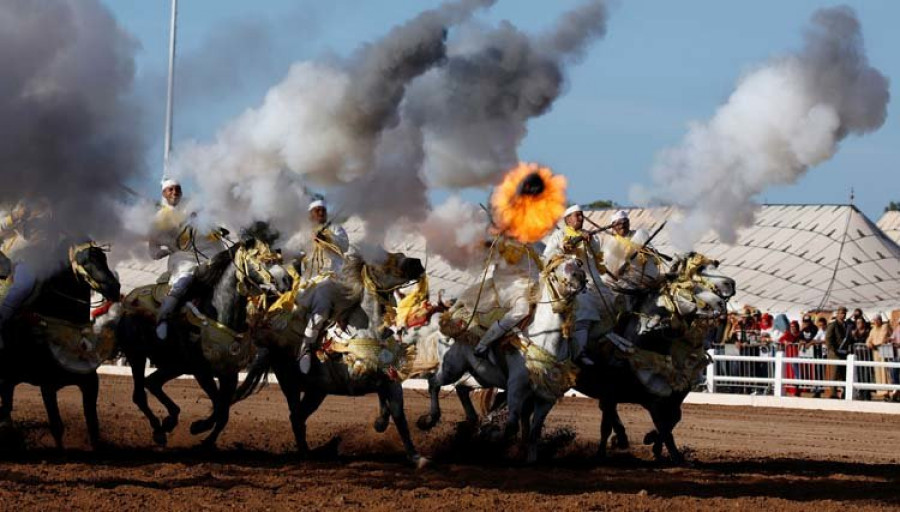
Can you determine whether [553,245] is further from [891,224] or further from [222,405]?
[891,224]

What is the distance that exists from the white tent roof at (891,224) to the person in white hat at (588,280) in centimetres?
3107

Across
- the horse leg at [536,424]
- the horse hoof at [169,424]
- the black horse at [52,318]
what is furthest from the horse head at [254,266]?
the horse leg at [536,424]

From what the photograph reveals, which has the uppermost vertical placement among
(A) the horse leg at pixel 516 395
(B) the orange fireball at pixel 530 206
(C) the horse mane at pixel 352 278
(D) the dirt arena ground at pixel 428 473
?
(B) the orange fireball at pixel 530 206

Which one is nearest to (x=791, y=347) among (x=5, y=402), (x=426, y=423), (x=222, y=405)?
(x=426, y=423)

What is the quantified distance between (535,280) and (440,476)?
9.15 feet

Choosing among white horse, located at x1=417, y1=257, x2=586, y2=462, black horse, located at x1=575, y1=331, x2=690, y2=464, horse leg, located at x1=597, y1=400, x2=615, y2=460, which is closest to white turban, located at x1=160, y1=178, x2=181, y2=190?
white horse, located at x1=417, y1=257, x2=586, y2=462

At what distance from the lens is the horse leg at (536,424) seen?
15.5 m

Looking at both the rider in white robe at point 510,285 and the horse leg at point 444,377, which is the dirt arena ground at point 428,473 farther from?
the rider in white robe at point 510,285

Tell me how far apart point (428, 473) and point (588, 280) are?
3.06 m

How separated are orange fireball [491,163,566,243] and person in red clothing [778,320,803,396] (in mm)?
12180

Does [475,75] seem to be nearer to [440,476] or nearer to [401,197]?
[401,197]

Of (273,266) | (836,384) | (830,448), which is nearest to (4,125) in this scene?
(273,266)

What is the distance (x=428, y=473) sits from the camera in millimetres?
14586

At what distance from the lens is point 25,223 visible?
1500cm
